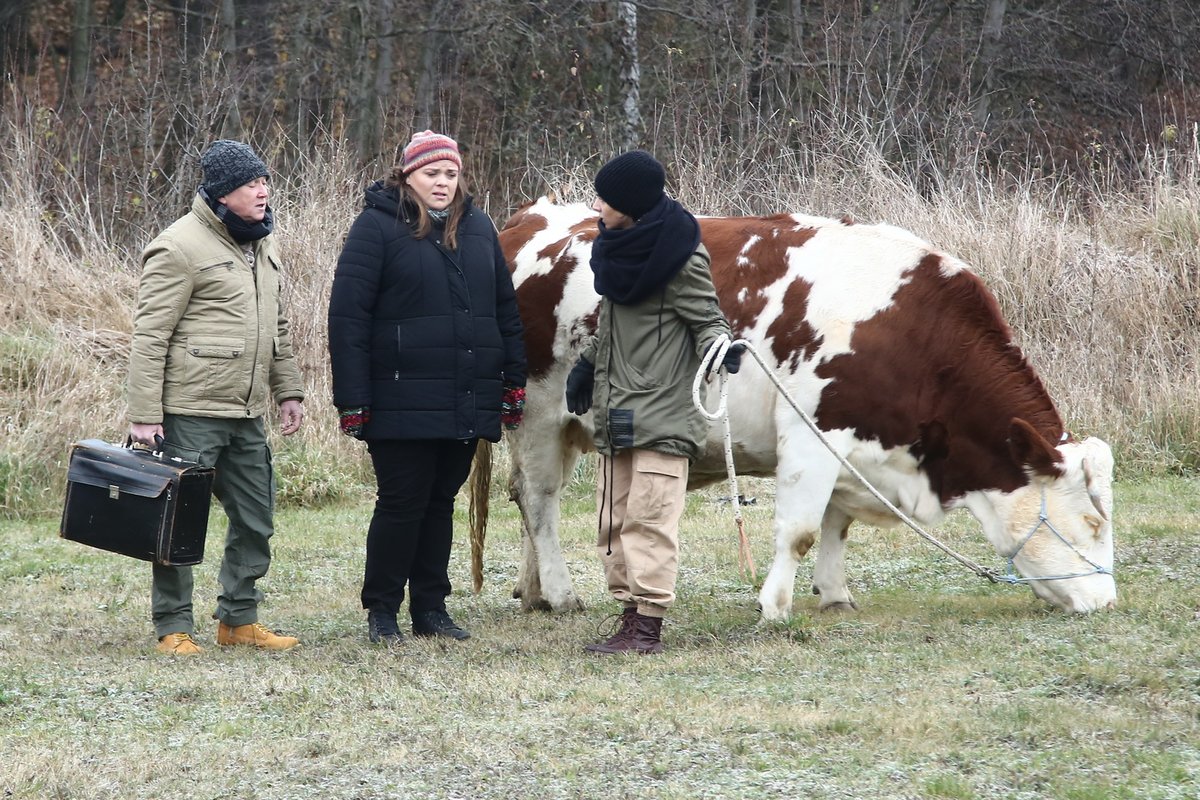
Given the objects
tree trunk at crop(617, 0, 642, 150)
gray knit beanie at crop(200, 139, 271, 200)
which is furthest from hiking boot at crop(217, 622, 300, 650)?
tree trunk at crop(617, 0, 642, 150)

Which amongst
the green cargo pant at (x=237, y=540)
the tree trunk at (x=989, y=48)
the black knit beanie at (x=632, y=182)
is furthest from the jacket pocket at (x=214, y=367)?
the tree trunk at (x=989, y=48)

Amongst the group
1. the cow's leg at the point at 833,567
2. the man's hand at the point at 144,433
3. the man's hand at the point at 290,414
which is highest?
the man's hand at the point at 290,414

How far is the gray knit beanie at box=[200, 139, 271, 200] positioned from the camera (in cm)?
630

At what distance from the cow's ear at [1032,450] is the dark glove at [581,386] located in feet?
5.99

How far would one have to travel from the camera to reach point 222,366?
249 inches

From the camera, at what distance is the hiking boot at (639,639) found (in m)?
6.15

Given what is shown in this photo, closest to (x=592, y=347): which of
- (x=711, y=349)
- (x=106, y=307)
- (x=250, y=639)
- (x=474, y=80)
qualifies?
(x=711, y=349)

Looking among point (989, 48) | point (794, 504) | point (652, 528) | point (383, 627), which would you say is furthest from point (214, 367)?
point (989, 48)

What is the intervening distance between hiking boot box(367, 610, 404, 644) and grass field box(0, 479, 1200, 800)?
69mm

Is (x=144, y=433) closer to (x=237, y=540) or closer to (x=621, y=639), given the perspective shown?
(x=237, y=540)

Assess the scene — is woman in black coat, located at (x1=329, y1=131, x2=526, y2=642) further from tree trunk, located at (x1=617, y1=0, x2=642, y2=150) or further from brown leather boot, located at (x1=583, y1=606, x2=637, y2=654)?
tree trunk, located at (x1=617, y1=0, x2=642, y2=150)

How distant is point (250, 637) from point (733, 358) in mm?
2466

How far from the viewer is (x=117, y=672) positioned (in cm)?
603

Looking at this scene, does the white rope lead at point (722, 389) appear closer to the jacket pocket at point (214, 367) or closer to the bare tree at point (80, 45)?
the jacket pocket at point (214, 367)
